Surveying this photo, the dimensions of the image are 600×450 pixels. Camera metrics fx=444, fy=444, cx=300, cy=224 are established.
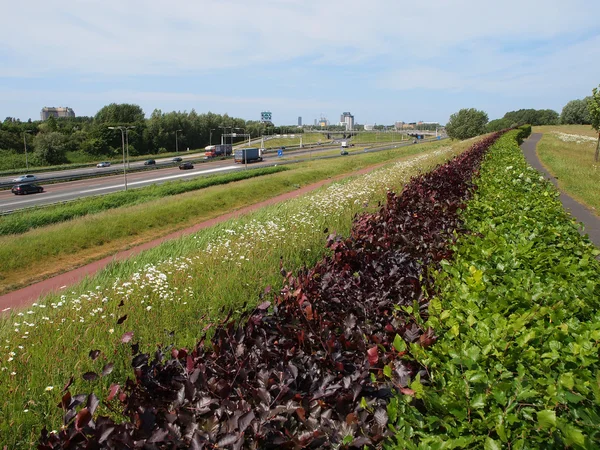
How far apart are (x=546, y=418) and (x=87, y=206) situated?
3212cm

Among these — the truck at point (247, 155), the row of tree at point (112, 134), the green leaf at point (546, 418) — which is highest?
the row of tree at point (112, 134)

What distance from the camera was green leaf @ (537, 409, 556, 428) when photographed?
171 cm

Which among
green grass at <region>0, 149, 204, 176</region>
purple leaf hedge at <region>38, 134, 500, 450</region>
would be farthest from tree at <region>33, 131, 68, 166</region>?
purple leaf hedge at <region>38, 134, 500, 450</region>

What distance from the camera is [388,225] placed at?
17.5 feet

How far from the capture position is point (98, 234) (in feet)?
69.5

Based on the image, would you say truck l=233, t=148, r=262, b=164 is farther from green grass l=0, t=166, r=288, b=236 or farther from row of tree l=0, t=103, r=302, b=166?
green grass l=0, t=166, r=288, b=236

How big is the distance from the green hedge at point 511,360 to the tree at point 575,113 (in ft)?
411

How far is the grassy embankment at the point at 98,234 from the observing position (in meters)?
17.5

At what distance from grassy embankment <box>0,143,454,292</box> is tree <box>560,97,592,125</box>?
354ft

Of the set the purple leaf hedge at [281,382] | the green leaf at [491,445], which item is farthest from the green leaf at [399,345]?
the green leaf at [491,445]

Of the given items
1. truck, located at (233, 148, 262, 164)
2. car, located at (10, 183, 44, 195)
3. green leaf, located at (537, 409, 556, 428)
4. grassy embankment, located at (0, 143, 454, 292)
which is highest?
truck, located at (233, 148, 262, 164)

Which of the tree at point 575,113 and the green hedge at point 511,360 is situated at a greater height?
the tree at point 575,113

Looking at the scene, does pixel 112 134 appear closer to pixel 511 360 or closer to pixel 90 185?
pixel 90 185

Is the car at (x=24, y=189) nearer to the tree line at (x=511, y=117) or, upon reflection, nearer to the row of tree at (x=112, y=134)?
the row of tree at (x=112, y=134)
